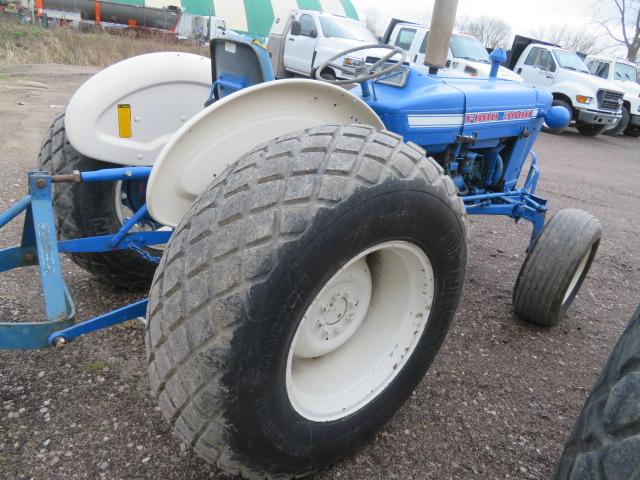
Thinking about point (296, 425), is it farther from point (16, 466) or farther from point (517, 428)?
point (517, 428)

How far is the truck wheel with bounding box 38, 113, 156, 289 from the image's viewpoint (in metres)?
2.34

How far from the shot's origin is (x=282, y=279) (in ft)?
4.25

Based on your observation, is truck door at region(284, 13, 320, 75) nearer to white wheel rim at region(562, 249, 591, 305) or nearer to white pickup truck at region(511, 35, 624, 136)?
white pickup truck at region(511, 35, 624, 136)

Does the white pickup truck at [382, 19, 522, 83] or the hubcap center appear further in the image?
the white pickup truck at [382, 19, 522, 83]

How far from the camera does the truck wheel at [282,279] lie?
1.29 meters

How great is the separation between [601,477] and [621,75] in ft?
54.8

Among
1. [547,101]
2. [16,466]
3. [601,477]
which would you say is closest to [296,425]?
[601,477]

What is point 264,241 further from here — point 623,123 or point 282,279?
point 623,123

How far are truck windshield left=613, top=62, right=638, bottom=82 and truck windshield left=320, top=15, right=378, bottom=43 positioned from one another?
287 inches

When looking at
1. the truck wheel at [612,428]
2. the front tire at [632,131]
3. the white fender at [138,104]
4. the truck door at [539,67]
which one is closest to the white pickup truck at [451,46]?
the truck door at [539,67]

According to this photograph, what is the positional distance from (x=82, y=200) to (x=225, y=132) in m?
1.01

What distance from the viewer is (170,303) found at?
1.33 m

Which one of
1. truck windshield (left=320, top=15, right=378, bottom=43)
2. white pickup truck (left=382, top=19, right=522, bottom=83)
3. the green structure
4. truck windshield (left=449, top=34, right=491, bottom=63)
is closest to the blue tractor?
white pickup truck (left=382, top=19, right=522, bottom=83)

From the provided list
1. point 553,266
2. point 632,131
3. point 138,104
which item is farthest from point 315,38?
point 138,104
